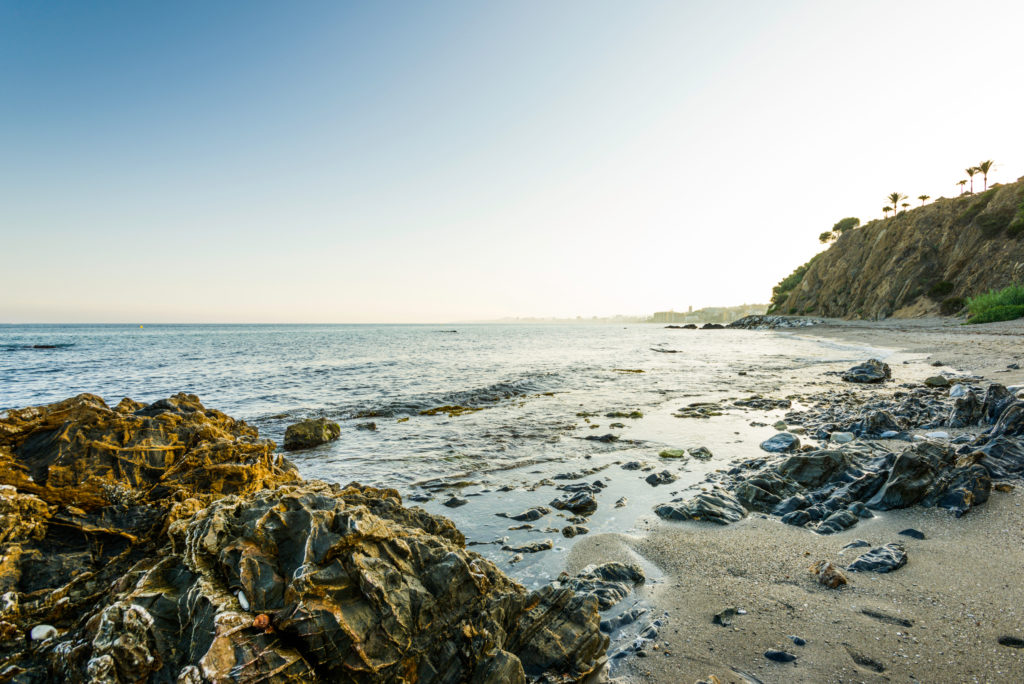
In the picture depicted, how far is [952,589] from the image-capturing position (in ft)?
11.4

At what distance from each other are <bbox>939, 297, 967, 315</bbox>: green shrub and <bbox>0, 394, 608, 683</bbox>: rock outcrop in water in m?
52.0

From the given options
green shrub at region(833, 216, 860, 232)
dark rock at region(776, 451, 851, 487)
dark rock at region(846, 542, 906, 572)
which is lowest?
dark rock at region(846, 542, 906, 572)

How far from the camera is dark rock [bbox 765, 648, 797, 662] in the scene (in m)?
2.93

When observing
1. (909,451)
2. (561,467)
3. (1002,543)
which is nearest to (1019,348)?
(909,451)

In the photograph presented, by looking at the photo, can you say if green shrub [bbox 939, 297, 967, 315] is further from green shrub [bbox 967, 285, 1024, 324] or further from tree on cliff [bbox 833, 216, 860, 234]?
tree on cliff [bbox 833, 216, 860, 234]

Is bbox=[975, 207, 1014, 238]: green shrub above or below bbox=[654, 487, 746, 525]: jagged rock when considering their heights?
above

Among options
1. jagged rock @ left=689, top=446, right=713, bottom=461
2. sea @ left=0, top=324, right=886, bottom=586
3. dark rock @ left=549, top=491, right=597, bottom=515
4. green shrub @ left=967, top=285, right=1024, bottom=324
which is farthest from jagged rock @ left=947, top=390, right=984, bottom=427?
green shrub @ left=967, top=285, right=1024, bottom=324

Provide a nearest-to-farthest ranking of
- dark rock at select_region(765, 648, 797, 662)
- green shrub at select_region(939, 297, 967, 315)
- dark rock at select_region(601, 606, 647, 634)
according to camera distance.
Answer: dark rock at select_region(765, 648, 797, 662) → dark rock at select_region(601, 606, 647, 634) → green shrub at select_region(939, 297, 967, 315)

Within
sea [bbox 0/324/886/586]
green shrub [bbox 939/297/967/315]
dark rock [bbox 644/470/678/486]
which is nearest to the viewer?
sea [bbox 0/324/886/586]

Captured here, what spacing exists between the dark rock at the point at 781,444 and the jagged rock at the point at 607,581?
209 inches

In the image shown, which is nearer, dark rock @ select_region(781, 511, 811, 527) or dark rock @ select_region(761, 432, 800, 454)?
dark rock @ select_region(781, 511, 811, 527)

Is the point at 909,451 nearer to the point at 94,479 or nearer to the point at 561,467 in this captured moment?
the point at 561,467

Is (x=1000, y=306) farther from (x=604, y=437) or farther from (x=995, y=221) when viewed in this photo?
(x=604, y=437)

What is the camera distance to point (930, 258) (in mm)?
45750
